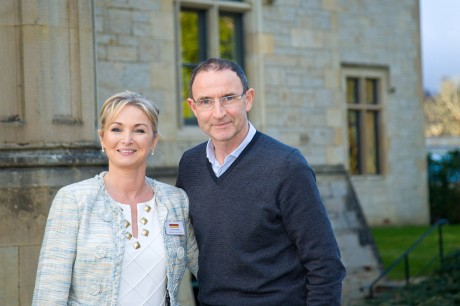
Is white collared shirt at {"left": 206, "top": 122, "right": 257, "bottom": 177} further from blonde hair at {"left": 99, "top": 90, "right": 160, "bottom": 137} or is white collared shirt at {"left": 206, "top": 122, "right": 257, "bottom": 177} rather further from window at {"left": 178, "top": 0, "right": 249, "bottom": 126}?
window at {"left": 178, "top": 0, "right": 249, "bottom": 126}

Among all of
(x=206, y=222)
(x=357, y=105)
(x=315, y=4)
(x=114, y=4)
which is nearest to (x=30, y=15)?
(x=206, y=222)

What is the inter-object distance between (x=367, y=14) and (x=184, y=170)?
13.4 metres

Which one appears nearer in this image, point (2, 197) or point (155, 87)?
point (2, 197)

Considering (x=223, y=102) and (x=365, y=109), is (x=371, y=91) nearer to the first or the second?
(x=365, y=109)

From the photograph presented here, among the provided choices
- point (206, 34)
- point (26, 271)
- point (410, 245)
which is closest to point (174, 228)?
point (26, 271)

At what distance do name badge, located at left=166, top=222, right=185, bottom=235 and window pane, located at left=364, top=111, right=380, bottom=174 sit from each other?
1369 centimetres

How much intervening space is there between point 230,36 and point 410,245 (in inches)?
189

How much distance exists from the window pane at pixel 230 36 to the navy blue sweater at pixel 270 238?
7.38 metres

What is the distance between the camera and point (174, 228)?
3.08m

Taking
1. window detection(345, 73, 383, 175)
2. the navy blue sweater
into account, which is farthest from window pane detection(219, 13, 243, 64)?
the navy blue sweater

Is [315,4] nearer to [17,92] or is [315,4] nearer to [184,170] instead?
[17,92]

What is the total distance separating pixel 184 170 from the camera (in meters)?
3.37

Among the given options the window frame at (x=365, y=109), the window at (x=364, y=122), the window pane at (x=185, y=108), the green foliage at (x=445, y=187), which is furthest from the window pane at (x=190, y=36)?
the green foliage at (x=445, y=187)

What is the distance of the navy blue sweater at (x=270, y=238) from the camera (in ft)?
9.93
